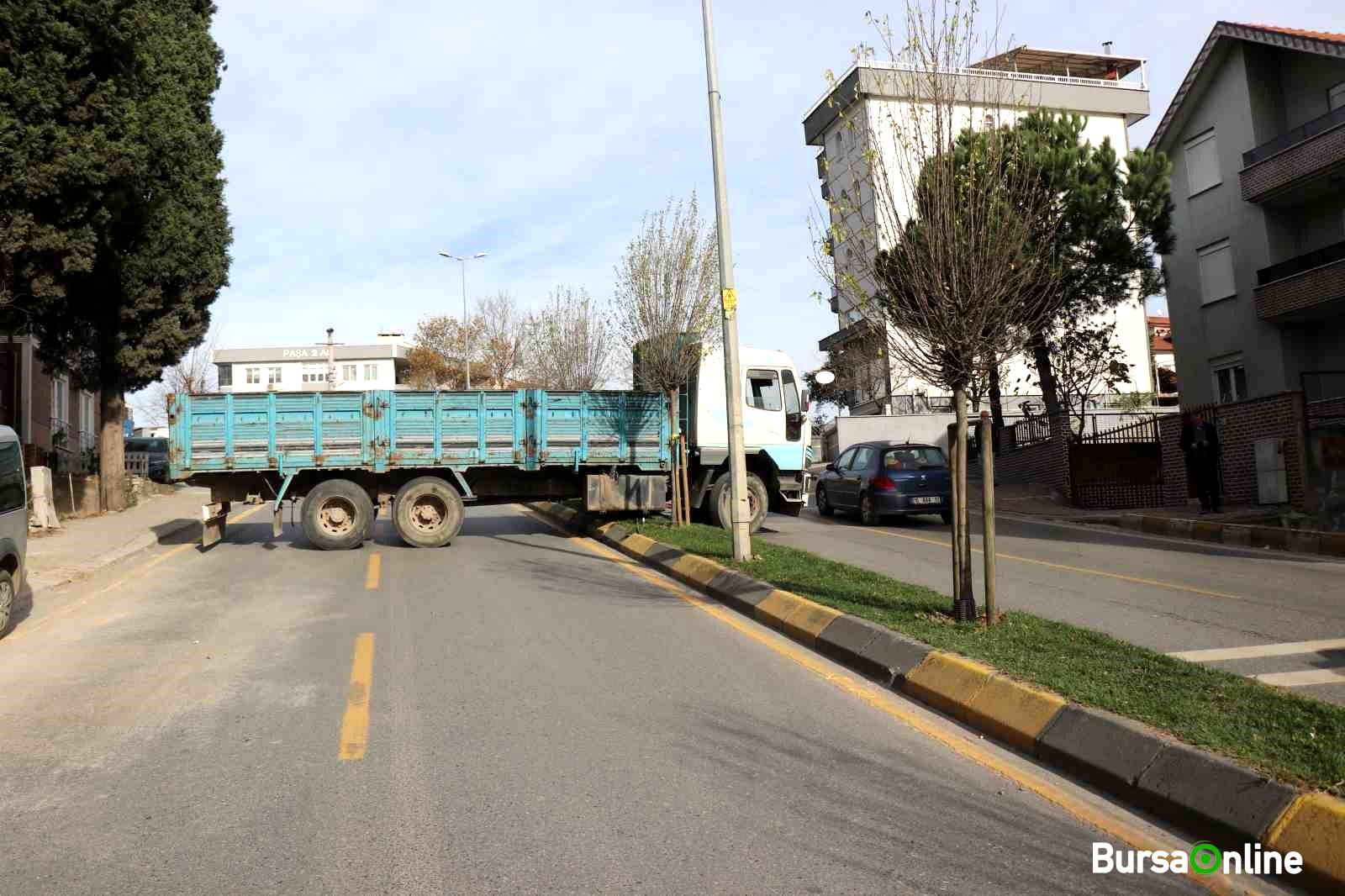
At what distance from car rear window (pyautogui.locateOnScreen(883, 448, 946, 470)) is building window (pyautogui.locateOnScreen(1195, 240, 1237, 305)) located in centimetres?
1217

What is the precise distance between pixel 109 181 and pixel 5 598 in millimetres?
9499

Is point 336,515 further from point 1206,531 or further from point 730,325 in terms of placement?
point 1206,531

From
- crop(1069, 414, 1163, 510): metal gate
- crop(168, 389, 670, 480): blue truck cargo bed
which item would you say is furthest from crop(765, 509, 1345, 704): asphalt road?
crop(1069, 414, 1163, 510): metal gate

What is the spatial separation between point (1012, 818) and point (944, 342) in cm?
383

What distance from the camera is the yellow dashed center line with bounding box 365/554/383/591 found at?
11.9 m

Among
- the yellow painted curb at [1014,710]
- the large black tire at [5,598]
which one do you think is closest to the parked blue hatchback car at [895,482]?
the yellow painted curb at [1014,710]

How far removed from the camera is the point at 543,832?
164 inches

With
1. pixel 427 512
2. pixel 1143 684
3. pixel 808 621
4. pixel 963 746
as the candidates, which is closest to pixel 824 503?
pixel 427 512

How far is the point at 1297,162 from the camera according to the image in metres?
22.7

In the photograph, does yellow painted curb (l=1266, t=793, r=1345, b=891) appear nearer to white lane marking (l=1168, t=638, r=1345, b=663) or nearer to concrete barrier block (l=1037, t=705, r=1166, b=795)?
concrete barrier block (l=1037, t=705, r=1166, b=795)

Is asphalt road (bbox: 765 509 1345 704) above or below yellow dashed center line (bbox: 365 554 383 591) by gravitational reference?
below

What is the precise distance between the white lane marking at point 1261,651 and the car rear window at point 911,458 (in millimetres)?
11619

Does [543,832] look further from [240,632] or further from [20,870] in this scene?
[240,632]

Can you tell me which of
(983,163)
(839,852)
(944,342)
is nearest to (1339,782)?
(839,852)
